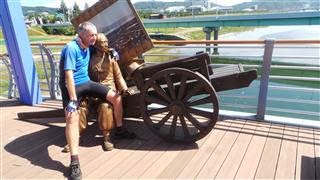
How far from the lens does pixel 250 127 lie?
4559 mm

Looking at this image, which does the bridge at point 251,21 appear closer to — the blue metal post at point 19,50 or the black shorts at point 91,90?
the blue metal post at point 19,50

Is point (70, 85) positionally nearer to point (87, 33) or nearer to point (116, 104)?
point (87, 33)

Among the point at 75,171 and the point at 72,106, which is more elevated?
the point at 72,106

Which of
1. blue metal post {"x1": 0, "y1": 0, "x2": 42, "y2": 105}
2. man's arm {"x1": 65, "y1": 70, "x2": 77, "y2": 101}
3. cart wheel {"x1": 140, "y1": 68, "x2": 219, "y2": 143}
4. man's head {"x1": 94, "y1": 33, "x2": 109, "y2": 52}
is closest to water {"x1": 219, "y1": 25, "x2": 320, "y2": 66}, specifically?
cart wheel {"x1": 140, "y1": 68, "x2": 219, "y2": 143}

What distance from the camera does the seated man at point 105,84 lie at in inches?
159

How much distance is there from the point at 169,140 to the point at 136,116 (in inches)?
21.7

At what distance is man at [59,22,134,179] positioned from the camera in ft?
11.7

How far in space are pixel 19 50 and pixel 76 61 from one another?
2.47m

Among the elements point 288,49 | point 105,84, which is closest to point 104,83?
point 105,84

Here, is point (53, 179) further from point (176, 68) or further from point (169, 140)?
point (176, 68)

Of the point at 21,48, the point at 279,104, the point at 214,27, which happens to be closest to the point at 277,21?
the point at 214,27

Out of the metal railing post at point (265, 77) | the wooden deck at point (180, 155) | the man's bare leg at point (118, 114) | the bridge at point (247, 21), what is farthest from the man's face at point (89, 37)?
the bridge at point (247, 21)

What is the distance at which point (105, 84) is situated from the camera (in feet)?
13.7

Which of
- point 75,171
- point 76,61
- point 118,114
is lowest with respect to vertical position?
point 75,171
